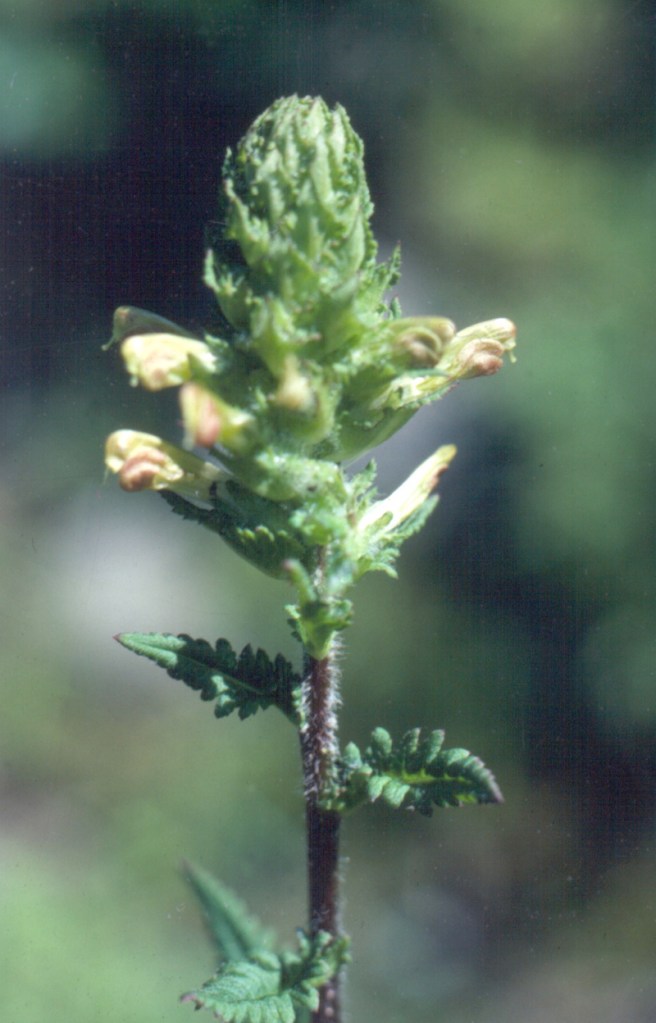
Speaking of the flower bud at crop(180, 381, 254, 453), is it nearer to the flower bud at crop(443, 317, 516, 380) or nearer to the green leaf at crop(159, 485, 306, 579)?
the green leaf at crop(159, 485, 306, 579)

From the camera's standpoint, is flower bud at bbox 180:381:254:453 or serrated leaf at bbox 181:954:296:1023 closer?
flower bud at bbox 180:381:254:453

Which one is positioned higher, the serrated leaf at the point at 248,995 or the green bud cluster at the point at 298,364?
the green bud cluster at the point at 298,364

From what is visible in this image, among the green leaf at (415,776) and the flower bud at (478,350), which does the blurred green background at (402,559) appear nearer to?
the flower bud at (478,350)

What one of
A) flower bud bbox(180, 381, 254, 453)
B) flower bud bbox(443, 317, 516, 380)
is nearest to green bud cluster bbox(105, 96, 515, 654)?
flower bud bbox(180, 381, 254, 453)

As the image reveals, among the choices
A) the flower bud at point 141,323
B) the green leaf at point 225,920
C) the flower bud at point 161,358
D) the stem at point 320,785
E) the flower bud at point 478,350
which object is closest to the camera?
the flower bud at point 161,358

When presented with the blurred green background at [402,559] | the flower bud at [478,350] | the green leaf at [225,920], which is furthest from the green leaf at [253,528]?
the blurred green background at [402,559]

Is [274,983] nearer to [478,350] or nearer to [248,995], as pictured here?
[248,995]
